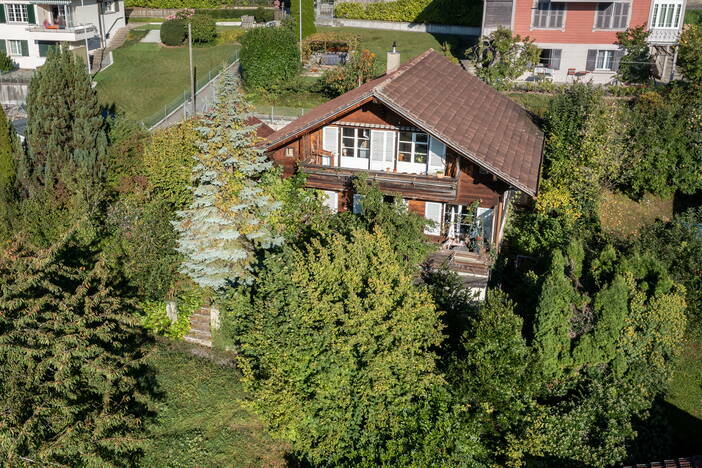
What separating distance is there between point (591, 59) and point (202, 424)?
36.7 m

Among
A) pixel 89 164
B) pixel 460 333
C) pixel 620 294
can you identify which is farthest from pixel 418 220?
pixel 89 164

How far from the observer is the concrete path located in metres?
55.9

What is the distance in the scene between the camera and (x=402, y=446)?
48.4ft

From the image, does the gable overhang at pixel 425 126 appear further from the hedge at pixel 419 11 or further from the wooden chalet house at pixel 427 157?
the hedge at pixel 419 11

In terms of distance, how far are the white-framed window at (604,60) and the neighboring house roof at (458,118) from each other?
1518 centimetres

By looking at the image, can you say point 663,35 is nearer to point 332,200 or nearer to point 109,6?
point 332,200

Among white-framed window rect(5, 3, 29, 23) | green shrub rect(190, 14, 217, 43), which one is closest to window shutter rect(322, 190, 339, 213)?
green shrub rect(190, 14, 217, 43)

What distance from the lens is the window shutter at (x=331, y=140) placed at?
25734 mm

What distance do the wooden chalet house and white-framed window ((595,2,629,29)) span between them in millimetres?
20003

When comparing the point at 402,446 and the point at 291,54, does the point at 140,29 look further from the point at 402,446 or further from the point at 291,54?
the point at 402,446

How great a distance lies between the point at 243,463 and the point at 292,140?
13.5m

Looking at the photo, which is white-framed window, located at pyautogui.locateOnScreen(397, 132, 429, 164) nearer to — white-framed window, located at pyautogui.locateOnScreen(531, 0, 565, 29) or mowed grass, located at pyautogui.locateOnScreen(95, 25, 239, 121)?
mowed grass, located at pyautogui.locateOnScreen(95, 25, 239, 121)

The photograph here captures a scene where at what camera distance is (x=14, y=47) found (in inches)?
1987

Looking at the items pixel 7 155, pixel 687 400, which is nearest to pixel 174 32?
pixel 7 155
